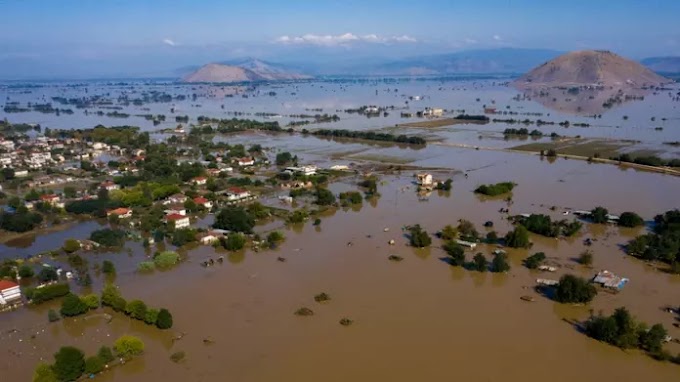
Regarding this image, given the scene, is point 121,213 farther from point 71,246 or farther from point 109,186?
point 109,186

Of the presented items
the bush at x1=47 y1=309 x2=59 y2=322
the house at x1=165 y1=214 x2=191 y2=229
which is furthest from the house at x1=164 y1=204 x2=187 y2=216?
the bush at x1=47 y1=309 x2=59 y2=322

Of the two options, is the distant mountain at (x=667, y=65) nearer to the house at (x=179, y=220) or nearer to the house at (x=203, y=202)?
the house at (x=203, y=202)

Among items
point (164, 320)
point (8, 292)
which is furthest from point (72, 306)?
point (164, 320)

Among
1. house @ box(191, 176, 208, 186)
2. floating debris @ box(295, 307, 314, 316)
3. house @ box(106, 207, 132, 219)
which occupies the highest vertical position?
house @ box(191, 176, 208, 186)

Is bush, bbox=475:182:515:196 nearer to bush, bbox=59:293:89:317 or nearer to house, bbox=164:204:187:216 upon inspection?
house, bbox=164:204:187:216

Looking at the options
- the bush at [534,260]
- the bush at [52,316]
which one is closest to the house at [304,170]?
the bush at [534,260]

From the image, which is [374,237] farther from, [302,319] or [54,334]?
[54,334]

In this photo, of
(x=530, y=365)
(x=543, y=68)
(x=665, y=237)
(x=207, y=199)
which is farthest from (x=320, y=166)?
(x=543, y=68)
